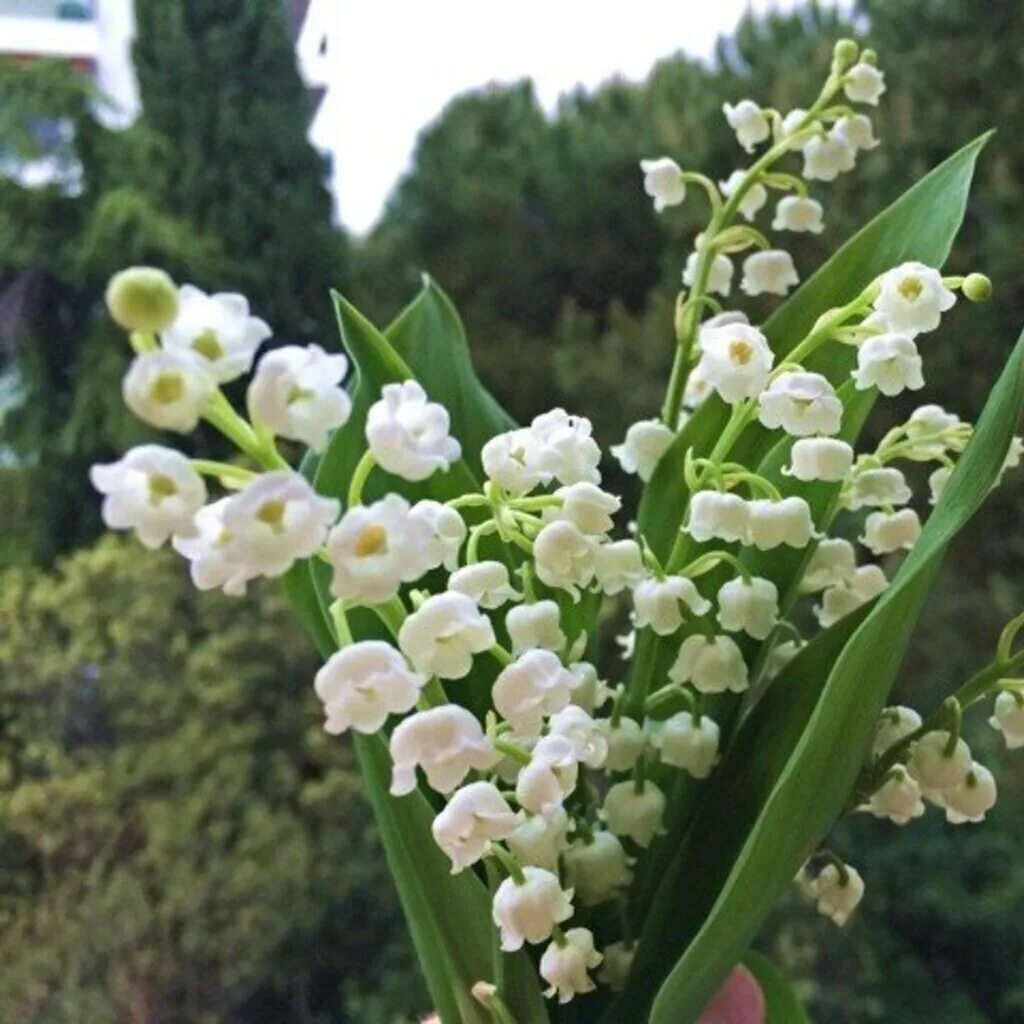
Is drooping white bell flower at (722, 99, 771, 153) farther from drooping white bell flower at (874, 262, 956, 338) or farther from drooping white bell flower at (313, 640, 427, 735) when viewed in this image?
drooping white bell flower at (313, 640, 427, 735)

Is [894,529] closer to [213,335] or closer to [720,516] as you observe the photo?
[720,516]

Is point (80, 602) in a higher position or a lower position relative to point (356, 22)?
lower

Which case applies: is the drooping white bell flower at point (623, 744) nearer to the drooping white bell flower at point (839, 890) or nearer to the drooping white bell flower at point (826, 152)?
the drooping white bell flower at point (839, 890)

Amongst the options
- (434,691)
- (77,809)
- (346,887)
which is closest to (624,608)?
(346,887)

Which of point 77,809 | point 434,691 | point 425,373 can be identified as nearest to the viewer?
point 434,691

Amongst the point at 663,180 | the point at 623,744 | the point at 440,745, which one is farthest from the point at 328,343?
the point at 440,745

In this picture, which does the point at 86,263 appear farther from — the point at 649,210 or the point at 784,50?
the point at 784,50

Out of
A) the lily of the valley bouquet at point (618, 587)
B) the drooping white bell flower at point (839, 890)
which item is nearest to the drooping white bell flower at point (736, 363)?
the lily of the valley bouquet at point (618, 587)
